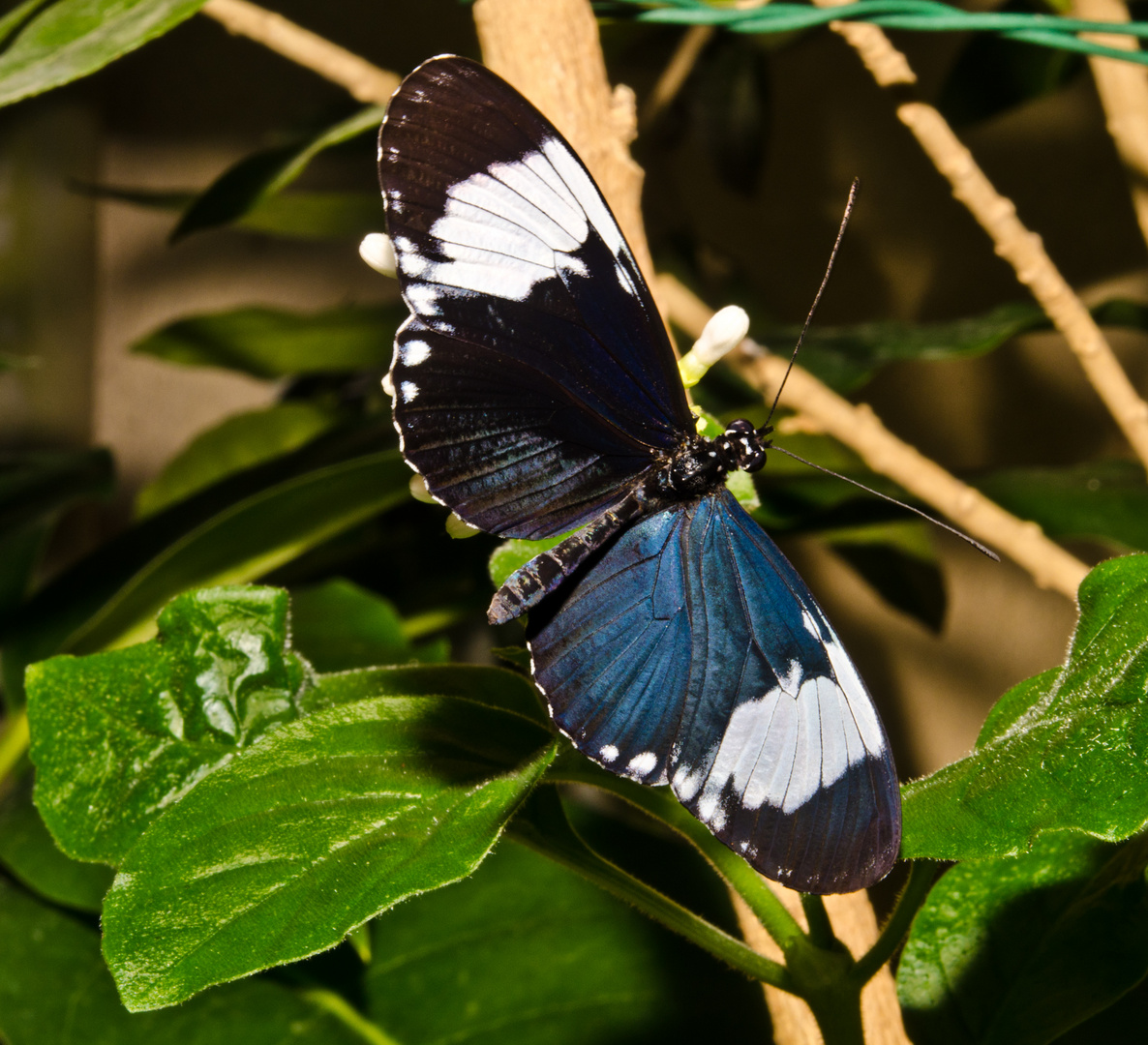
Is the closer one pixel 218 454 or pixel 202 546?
pixel 202 546

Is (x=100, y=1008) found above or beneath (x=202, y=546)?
beneath

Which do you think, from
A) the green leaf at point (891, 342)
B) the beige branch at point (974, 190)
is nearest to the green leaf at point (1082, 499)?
the green leaf at point (891, 342)

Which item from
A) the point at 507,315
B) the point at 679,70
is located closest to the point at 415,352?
the point at 507,315

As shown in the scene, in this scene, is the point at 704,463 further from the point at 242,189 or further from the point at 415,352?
the point at 242,189

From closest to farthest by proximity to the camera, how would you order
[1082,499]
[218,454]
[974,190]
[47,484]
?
1. [974,190]
2. [1082,499]
3. [47,484]
4. [218,454]

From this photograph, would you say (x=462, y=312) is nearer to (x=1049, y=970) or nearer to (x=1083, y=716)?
(x=1083, y=716)

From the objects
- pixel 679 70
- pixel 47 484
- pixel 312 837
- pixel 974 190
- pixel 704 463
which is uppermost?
pixel 679 70

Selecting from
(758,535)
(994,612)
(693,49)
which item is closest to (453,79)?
(758,535)

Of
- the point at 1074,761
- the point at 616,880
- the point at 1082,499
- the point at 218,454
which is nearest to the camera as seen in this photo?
the point at 1074,761
